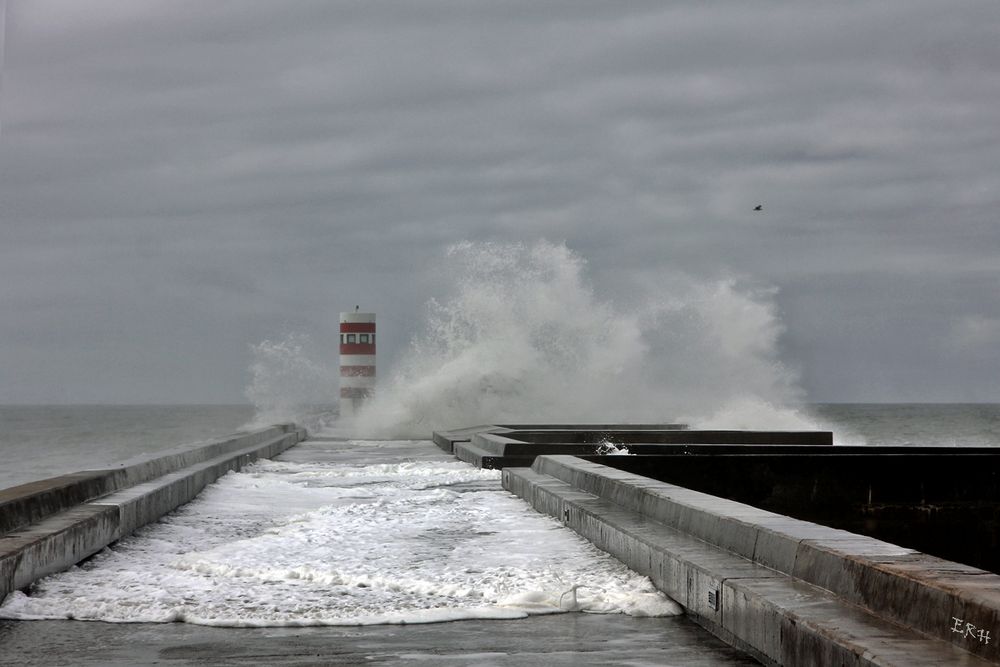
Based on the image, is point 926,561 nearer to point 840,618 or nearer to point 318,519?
point 840,618

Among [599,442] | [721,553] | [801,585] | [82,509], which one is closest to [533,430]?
[599,442]

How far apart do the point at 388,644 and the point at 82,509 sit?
3579 millimetres

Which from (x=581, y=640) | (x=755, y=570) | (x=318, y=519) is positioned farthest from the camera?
(x=318, y=519)

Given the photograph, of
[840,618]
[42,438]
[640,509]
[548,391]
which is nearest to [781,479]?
[640,509]

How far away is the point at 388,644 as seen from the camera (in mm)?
4734

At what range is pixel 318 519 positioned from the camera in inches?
356

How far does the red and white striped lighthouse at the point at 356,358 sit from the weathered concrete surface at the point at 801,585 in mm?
28561

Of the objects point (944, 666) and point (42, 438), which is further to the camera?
point (42, 438)

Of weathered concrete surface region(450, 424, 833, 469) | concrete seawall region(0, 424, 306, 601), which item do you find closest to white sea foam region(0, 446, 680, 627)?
concrete seawall region(0, 424, 306, 601)

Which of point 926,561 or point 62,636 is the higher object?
point 926,561

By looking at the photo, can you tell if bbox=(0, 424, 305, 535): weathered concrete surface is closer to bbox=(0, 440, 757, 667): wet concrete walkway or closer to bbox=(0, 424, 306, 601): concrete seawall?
bbox=(0, 424, 306, 601): concrete seawall

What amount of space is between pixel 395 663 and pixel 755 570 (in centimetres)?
167

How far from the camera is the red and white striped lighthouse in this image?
35.6 metres

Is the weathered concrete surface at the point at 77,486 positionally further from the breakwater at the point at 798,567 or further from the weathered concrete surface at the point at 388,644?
the breakwater at the point at 798,567
